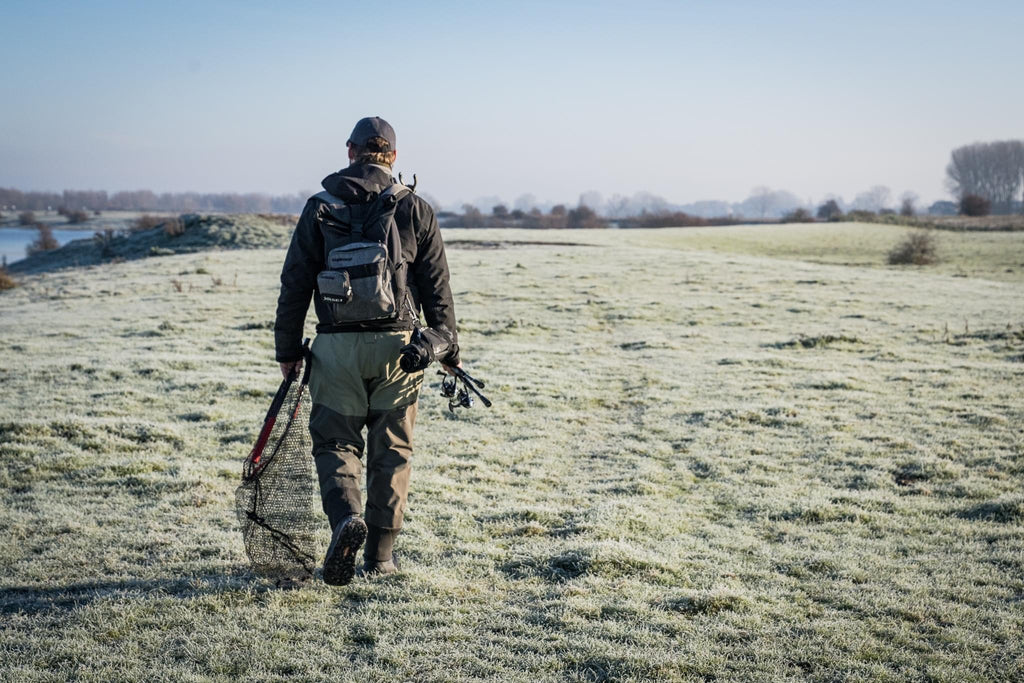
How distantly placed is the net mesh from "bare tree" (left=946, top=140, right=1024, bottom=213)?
16142cm

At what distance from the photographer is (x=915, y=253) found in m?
39.6

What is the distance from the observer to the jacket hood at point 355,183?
5.08m

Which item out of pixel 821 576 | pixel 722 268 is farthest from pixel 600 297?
pixel 821 576

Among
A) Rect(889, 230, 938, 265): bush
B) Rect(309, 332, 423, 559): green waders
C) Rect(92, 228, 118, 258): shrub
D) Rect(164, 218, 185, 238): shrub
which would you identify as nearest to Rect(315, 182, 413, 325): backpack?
Rect(309, 332, 423, 559): green waders

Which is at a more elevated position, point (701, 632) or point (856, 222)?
point (856, 222)

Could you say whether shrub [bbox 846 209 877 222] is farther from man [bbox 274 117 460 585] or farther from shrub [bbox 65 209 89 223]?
shrub [bbox 65 209 89 223]

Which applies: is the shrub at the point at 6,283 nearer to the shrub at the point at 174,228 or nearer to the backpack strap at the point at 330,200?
the shrub at the point at 174,228

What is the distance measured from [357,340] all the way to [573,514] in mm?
3408

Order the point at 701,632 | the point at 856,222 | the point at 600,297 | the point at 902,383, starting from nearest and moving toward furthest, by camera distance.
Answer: the point at 701,632 < the point at 902,383 < the point at 600,297 < the point at 856,222

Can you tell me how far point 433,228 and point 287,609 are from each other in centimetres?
278

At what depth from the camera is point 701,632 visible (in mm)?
4887

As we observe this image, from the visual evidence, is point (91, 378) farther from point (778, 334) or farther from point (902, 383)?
point (778, 334)

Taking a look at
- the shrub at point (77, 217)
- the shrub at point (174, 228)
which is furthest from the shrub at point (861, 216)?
the shrub at point (77, 217)

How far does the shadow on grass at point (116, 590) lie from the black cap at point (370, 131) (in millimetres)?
3199
